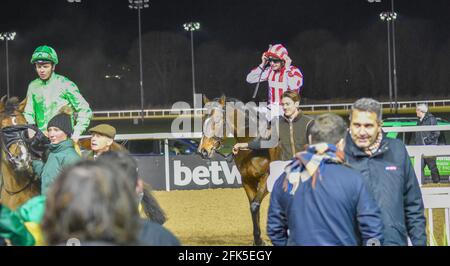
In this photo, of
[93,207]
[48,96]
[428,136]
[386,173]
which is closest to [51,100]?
[48,96]

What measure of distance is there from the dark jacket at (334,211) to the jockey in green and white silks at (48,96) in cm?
388

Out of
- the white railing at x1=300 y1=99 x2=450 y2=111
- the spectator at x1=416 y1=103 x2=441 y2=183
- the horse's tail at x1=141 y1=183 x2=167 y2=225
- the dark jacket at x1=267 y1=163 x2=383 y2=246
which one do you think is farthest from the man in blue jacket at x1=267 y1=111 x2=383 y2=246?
the white railing at x1=300 y1=99 x2=450 y2=111

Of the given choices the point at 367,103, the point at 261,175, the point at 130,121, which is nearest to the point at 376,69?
the point at 130,121

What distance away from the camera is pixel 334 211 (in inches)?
134

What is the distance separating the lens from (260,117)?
779cm

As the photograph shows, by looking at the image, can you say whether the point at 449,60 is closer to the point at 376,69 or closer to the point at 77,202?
the point at 376,69

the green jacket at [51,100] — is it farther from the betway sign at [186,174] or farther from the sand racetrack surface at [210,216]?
the betway sign at [186,174]

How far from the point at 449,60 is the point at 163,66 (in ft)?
41.7

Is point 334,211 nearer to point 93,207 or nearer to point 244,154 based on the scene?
point 93,207

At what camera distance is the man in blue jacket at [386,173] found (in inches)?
153

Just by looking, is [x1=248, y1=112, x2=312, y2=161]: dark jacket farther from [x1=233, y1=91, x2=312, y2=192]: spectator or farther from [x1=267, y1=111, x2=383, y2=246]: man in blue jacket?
[x1=267, y1=111, x2=383, y2=246]: man in blue jacket

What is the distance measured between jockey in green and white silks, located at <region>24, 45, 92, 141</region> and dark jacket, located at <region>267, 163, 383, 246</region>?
3.88 m

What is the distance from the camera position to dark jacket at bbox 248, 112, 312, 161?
7.21 metres

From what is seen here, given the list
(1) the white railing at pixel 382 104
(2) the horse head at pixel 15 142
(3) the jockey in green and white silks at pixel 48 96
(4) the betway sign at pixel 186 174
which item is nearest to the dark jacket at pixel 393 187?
(2) the horse head at pixel 15 142
